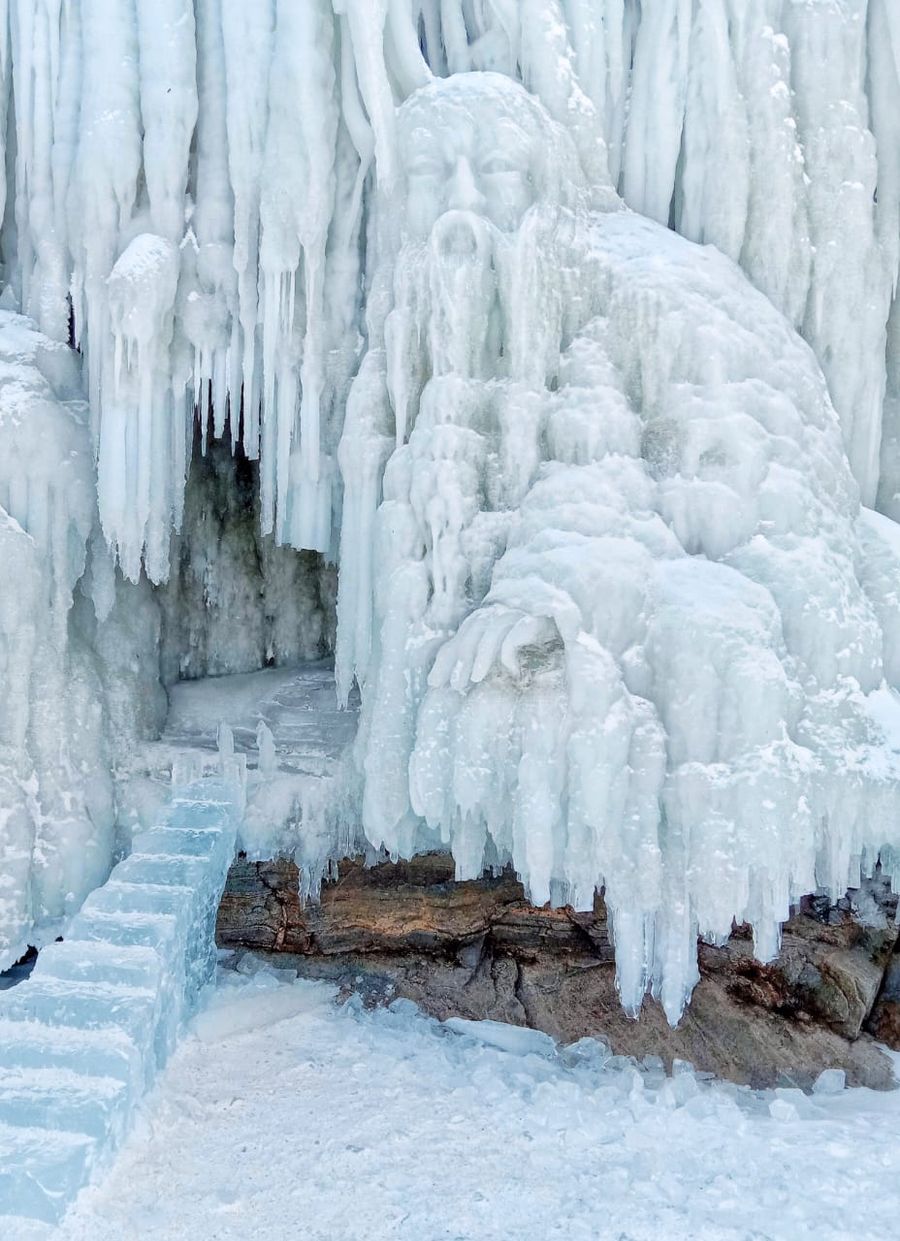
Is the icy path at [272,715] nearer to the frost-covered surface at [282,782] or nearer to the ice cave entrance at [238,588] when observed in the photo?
the frost-covered surface at [282,782]

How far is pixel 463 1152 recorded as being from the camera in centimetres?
538

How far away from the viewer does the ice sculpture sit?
5.79 metres

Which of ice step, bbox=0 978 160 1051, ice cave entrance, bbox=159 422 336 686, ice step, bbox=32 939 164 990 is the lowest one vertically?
ice step, bbox=0 978 160 1051

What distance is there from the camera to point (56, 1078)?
5.14 m

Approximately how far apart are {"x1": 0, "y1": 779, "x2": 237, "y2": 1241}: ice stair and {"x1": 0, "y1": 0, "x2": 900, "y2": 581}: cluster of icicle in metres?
2.20

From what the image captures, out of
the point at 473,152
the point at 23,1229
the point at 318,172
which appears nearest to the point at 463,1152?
the point at 23,1229

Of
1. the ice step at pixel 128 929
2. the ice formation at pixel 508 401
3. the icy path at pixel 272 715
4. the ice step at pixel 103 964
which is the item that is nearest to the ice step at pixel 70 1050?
the ice step at pixel 103 964

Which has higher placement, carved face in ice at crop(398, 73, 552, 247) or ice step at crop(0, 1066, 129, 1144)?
carved face in ice at crop(398, 73, 552, 247)

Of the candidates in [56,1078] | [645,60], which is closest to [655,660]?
[56,1078]

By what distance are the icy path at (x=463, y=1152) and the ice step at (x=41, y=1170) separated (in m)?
0.14

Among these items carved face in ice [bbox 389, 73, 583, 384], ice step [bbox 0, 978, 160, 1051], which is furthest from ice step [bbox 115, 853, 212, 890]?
carved face in ice [bbox 389, 73, 583, 384]

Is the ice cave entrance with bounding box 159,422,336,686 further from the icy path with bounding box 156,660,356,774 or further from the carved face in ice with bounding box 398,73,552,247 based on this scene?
the carved face in ice with bounding box 398,73,552,247

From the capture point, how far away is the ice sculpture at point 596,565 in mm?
5789

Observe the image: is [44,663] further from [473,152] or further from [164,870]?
[473,152]
